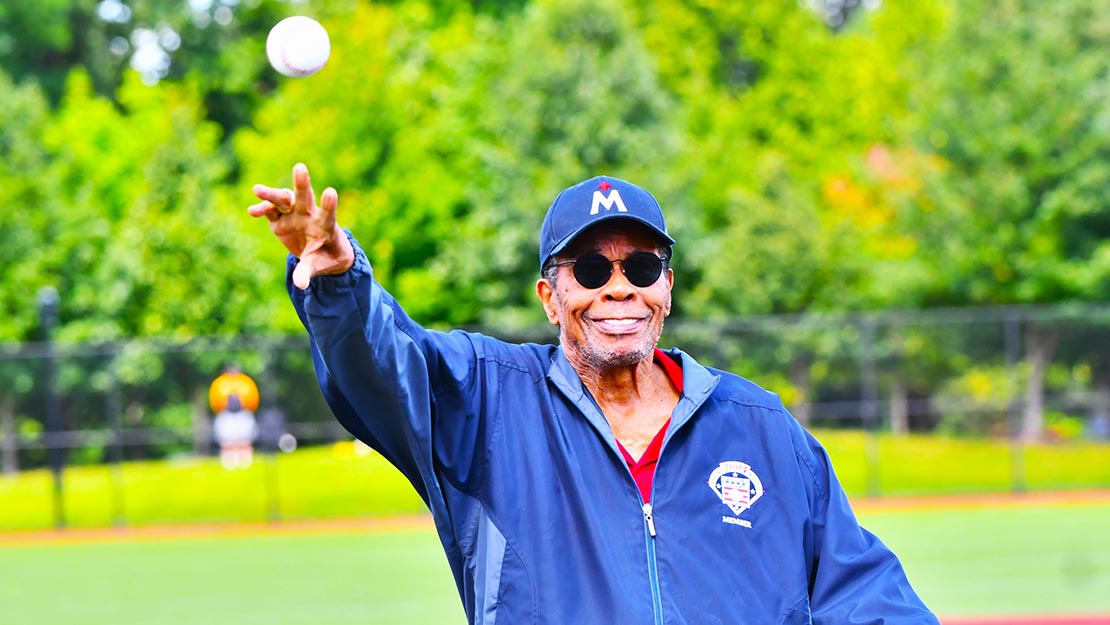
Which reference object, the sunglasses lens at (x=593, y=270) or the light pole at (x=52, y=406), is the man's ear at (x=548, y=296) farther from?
the light pole at (x=52, y=406)

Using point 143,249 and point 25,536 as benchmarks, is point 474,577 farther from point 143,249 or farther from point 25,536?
point 143,249

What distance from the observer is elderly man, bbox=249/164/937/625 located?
3.06 meters

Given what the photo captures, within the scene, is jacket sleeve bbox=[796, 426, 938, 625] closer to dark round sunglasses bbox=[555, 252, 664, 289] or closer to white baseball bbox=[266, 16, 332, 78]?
dark round sunglasses bbox=[555, 252, 664, 289]

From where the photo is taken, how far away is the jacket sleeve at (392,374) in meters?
2.97

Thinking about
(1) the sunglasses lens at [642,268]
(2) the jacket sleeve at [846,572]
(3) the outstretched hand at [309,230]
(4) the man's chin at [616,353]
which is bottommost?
(2) the jacket sleeve at [846,572]

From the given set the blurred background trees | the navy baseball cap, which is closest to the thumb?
the navy baseball cap

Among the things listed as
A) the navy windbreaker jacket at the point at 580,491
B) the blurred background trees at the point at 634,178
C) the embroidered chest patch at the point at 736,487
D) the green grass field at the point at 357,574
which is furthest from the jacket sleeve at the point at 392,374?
the blurred background trees at the point at 634,178

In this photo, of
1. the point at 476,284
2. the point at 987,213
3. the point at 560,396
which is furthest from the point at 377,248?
the point at 560,396

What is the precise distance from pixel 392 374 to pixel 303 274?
31 centimetres

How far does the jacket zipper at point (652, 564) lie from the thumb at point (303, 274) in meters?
0.89

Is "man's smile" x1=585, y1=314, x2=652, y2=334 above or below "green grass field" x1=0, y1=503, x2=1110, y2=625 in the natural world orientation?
above

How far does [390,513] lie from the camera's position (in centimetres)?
2125

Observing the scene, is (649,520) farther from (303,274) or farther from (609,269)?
(303,274)

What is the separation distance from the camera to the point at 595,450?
323cm
